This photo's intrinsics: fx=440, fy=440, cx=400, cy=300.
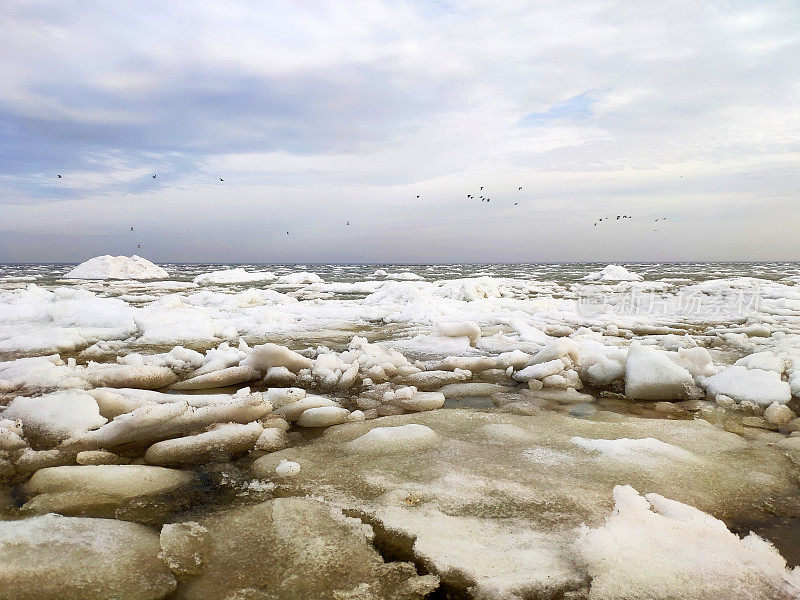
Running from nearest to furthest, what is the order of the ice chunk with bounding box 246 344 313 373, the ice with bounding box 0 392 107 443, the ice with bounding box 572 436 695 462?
the ice with bounding box 572 436 695 462 → the ice with bounding box 0 392 107 443 → the ice chunk with bounding box 246 344 313 373

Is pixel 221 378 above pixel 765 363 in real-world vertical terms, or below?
below

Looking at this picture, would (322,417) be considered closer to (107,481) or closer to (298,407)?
(298,407)

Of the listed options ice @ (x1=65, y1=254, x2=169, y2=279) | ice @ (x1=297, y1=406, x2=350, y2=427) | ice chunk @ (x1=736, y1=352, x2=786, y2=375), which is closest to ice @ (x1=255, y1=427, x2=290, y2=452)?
ice @ (x1=297, y1=406, x2=350, y2=427)

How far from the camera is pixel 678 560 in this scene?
1.51 metres

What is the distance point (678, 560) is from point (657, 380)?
2501 mm

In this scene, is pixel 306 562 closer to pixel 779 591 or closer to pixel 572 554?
pixel 572 554

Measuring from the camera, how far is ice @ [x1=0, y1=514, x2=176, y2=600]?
1.36 m

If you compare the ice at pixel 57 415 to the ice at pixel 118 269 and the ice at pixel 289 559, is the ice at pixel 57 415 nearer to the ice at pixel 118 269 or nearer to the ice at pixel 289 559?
the ice at pixel 289 559

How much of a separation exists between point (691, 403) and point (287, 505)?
324 cm

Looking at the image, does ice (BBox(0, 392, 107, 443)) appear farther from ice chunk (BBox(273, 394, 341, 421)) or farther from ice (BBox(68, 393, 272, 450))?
ice chunk (BBox(273, 394, 341, 421))

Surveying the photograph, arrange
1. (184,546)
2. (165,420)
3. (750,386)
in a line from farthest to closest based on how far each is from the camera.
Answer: (750,386) < (165,420) < (184,546)

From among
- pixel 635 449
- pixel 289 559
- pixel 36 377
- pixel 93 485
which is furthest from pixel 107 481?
pixel 635 449

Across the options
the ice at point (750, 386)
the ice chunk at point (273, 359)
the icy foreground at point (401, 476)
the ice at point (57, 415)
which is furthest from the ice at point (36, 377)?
the ice at point (750, 386)

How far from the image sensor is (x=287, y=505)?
1.92m
